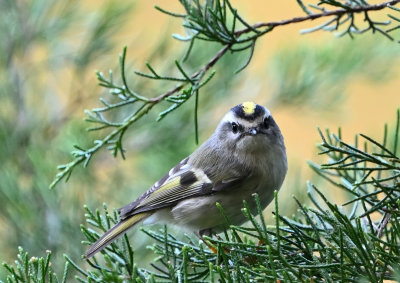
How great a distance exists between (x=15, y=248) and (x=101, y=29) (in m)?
0.63

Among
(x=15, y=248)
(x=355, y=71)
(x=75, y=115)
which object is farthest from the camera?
(x=355, y=71)

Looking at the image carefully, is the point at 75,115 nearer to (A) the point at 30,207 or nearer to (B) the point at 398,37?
(A) the point at 30,207

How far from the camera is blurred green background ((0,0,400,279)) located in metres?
1.52

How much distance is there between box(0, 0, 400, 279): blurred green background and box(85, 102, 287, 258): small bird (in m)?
0.20

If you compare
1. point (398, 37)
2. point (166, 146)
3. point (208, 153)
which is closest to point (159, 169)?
point (166, 146)

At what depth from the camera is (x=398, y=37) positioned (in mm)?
1957

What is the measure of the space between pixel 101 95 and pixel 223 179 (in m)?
0.48

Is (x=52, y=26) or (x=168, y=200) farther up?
(x=52, y=26)

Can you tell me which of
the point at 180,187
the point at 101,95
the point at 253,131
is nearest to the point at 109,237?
the point at 180,187

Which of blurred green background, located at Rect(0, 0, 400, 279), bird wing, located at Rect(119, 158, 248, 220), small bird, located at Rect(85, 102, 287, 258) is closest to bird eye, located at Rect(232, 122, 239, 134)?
small bird, located at Rect(85, 102, 287, 258)

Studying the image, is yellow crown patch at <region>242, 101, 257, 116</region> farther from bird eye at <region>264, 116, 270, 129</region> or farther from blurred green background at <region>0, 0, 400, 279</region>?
blurred green background at <region>0, 0, 400, 279</region>

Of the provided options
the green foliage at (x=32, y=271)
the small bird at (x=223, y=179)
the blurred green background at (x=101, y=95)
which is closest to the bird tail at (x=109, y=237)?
the small bird at (x=223, y=179)

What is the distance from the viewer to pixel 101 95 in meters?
1.69

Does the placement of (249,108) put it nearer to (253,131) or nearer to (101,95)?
(253,131)
